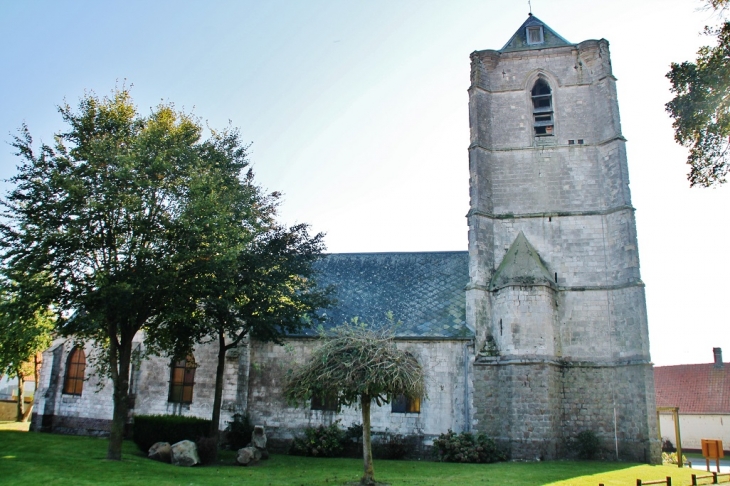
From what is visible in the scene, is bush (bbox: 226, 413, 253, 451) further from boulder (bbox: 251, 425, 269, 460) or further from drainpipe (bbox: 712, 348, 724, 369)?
drainpipe (bbox: 712, 348, 724, 369)

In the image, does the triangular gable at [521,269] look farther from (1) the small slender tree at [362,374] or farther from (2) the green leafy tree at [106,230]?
(2) the green leafy tree at [106,230]

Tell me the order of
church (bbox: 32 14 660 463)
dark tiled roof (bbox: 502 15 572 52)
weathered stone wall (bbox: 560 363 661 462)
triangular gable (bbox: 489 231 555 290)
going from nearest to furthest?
weathered stone wall (bbox: 560 363 661 462) → church (bbox: 32 14 660 463) → triangular gable (bbox: 489 231 555 290) → dark tiled roof (bbox: 502 15 572 52)

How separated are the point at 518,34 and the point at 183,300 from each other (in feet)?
62.8

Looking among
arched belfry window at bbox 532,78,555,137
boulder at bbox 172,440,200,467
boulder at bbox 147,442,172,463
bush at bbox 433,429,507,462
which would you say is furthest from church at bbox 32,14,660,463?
boulder at bbox 172,440,200,467

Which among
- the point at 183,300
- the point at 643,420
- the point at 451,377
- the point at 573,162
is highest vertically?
the point at 573,162

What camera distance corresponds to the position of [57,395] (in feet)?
80.0

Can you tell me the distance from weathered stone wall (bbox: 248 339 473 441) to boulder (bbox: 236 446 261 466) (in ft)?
10.1

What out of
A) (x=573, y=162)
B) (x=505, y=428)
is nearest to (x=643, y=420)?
(x=505, y=428)

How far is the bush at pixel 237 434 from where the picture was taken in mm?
21109

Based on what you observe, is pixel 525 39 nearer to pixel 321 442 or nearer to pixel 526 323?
pixel 526 323

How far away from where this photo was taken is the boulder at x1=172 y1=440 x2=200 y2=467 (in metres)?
17.1

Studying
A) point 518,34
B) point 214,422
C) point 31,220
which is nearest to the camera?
point 31,220

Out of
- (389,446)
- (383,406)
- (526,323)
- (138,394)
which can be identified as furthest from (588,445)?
(138,394)

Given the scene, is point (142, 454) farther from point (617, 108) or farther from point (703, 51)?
point (617, 108)
